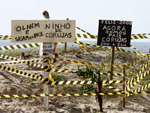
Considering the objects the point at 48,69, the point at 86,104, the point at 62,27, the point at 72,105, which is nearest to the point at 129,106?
the point at 86,104

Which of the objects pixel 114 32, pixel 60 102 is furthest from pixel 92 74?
pixel 114 32

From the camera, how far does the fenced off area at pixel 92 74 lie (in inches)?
182

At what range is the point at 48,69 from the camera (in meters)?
4.62

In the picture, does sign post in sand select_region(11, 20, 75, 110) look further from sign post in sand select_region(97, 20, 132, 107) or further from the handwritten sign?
sign post in sand select_region(97, 20, 132, 107)

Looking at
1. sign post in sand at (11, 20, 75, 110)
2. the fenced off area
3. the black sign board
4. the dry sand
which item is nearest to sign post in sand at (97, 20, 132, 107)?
the black sign board

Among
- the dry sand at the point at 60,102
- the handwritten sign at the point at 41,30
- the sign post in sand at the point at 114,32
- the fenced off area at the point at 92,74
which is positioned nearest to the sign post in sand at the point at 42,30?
the handwritten sign at the point at 41,30

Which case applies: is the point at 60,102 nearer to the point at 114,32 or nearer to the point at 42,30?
the point at 42,30

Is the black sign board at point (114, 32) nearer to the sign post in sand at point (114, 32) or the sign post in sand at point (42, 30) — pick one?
the sign post in sand at point (114, 32)

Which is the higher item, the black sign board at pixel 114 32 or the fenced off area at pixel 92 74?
the black sign board at pixel 114 32

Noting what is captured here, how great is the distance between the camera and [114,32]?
6348mm

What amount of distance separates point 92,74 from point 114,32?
2.34 m

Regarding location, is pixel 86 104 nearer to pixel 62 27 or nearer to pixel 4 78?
pixel 62 27

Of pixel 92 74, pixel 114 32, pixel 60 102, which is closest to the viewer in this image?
pixel 92 74

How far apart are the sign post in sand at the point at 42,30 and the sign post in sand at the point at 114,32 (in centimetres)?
202
